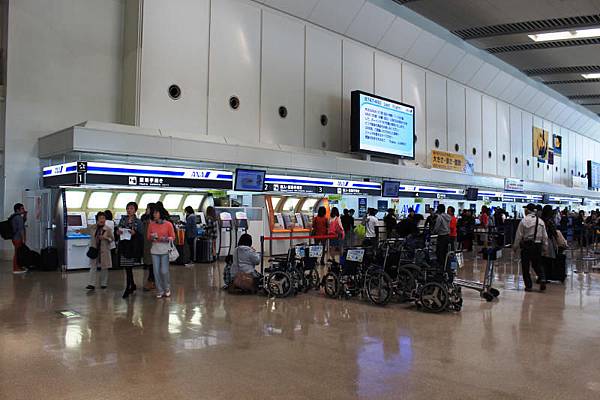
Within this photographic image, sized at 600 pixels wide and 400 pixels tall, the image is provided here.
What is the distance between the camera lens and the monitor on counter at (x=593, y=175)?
36750 mm

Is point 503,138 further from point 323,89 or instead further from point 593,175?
point 323,89

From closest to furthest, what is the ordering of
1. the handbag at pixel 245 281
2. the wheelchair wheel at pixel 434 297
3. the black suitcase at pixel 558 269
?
the wheelchair wheel at pixel 434 297 → the handbag at pixel 245 281 → the black suitcase at pixel 558 269

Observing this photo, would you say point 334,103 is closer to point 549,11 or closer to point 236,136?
point 236,136

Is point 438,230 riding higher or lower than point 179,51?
lower

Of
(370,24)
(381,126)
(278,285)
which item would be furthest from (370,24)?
(278,285)

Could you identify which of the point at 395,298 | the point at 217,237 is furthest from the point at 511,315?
the point at 217,237

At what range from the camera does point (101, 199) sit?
39.0 feet

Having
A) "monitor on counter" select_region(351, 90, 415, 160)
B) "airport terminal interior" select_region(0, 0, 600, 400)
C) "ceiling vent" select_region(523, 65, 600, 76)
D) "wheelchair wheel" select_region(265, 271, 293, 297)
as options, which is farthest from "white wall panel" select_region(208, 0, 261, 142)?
"ceiling vent" select_region(523, 65, 600, 76)

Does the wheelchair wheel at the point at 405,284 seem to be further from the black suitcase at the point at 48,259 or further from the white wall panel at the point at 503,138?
the white wall panel at the point at 503,138

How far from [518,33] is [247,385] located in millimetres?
19729

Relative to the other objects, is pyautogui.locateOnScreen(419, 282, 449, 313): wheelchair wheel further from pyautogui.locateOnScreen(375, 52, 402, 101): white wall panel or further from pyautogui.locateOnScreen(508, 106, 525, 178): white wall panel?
pyautogui.locateOnScreen(508, 106, 525, 178): white wall panel

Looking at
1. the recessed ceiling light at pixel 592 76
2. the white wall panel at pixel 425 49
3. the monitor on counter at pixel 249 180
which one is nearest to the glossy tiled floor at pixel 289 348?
the monitor on counter at pixel 249 180

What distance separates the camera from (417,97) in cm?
2120

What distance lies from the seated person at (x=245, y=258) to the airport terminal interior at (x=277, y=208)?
5 cm
